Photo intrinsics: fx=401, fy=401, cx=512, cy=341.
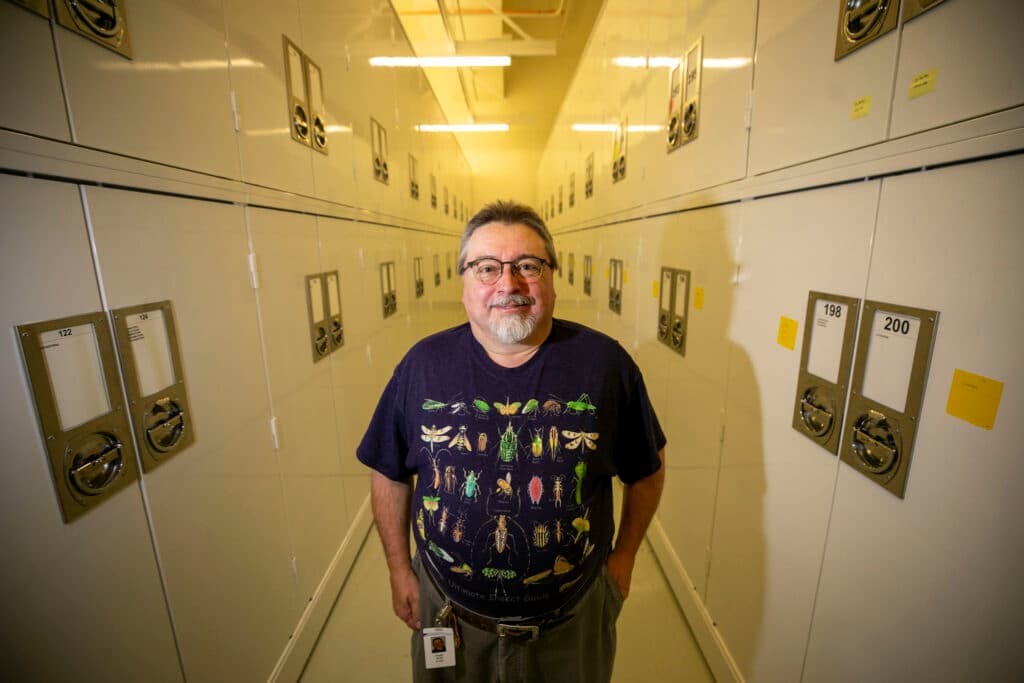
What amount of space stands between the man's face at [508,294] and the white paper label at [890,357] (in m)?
0.82

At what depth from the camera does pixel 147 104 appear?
104cm

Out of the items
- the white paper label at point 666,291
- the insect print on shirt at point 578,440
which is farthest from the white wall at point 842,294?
the insect print on shirt at point 578,440

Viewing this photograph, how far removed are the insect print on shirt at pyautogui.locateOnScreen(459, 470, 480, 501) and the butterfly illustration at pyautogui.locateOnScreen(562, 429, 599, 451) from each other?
0.28 meters

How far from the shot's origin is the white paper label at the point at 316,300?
6.48 feet

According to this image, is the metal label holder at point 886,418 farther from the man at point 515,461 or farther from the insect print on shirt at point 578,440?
the insect print on shirt at point 578,440

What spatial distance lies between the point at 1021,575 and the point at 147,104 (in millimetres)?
2174

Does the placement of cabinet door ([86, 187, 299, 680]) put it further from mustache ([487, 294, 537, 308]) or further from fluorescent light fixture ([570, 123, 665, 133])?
fluorescent light fixture ([570, 123, 665, 133])

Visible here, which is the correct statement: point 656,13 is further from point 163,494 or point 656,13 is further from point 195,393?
point 163,494

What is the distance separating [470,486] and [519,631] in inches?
18.0

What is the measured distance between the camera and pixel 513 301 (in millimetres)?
1202

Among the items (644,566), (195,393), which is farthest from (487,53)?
(644,566)

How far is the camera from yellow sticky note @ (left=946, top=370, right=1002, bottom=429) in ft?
2.50

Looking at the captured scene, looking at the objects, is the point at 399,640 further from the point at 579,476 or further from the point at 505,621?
the point at 579,476

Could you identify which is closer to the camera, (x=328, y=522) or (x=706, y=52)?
(x=706, y=52)
